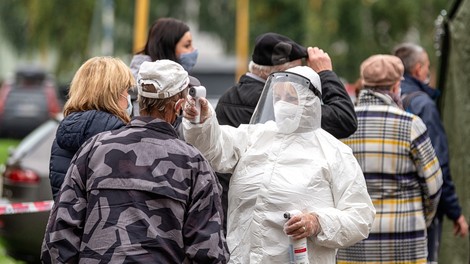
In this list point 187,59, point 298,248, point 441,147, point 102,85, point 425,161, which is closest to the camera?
point 298,248

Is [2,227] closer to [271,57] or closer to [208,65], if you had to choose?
[271,57]

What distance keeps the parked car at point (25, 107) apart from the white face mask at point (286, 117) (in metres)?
24.6

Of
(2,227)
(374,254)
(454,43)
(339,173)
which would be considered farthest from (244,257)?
(2,227)

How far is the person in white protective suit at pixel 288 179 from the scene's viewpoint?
17.2 ft

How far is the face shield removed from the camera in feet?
17.7

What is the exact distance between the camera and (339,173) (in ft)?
17.4

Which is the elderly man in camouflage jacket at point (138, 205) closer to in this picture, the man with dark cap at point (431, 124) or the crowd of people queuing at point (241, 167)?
the crowd of people queuing at point (241, 167)

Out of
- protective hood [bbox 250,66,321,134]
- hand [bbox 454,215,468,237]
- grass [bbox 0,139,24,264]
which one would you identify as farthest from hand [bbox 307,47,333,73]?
grass [bbox 0,139,24,264]

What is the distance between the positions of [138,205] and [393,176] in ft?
8.75

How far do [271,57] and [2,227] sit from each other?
423 cm

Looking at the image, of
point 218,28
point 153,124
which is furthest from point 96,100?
point 218,28

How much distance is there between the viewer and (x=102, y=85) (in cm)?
539

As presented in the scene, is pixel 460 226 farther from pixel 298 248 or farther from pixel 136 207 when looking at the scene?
pixel 136 207

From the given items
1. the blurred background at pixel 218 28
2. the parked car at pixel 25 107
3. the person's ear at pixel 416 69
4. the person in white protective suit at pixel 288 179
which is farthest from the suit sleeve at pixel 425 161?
the parked car at pixel 25 107
